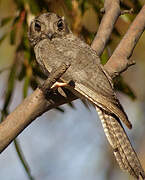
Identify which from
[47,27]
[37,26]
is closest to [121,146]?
[47,27]

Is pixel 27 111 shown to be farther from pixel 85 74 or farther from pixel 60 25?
pixel 60 25

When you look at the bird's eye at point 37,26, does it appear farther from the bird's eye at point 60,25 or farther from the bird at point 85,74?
the bird's eye at point 60,25

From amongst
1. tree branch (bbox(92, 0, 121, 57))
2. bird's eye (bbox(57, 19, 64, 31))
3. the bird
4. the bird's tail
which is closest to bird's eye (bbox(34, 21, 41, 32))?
the bird

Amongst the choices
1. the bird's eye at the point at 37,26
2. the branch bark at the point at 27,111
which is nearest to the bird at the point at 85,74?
the bird's eye at the point at 37,26

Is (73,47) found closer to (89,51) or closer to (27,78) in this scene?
(89,51)

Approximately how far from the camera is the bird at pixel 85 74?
10.4ft

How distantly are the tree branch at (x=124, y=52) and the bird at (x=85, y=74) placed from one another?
0.17 feet

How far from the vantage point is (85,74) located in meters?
3.49

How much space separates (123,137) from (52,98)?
0.43 metres

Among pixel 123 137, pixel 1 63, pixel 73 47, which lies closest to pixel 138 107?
pixel 1 63

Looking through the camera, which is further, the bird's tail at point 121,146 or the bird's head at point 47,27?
the bird's head at point 47,27

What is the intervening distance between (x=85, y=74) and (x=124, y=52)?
0.89ft

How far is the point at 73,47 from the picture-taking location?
368 cm

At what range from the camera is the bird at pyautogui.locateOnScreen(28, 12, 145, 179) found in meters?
3.18
